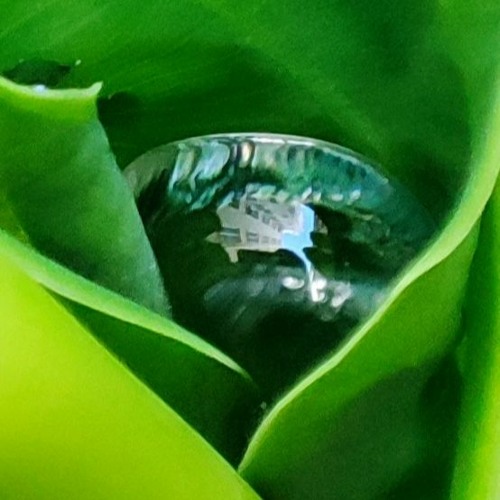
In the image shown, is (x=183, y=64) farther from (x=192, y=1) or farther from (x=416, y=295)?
(x=416, y=295)

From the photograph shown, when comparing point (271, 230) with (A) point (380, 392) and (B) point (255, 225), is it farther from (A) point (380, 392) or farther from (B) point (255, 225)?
(A) point (380, 392)

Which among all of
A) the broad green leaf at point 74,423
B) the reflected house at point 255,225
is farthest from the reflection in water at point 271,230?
the broad green leaf at point 74,423

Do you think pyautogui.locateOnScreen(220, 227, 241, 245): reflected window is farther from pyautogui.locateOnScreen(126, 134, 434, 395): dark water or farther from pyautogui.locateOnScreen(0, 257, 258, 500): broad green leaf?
pyautogui.locateOnScreen(0, 257, 258, 500): broad green leaf

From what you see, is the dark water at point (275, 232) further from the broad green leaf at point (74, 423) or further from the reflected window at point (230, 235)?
the broad green leaf at point (74, 423)

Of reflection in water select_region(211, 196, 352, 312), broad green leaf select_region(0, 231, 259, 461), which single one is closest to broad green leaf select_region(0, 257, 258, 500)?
broad green leaf select_region(0, 231, 259, 461)

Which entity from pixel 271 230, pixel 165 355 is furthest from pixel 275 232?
pixel 165 355

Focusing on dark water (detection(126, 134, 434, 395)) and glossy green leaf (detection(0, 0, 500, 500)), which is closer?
glossy green leaf (detection(0, 0, 500, 500))

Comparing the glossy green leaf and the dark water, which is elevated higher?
the glossy green leaf
